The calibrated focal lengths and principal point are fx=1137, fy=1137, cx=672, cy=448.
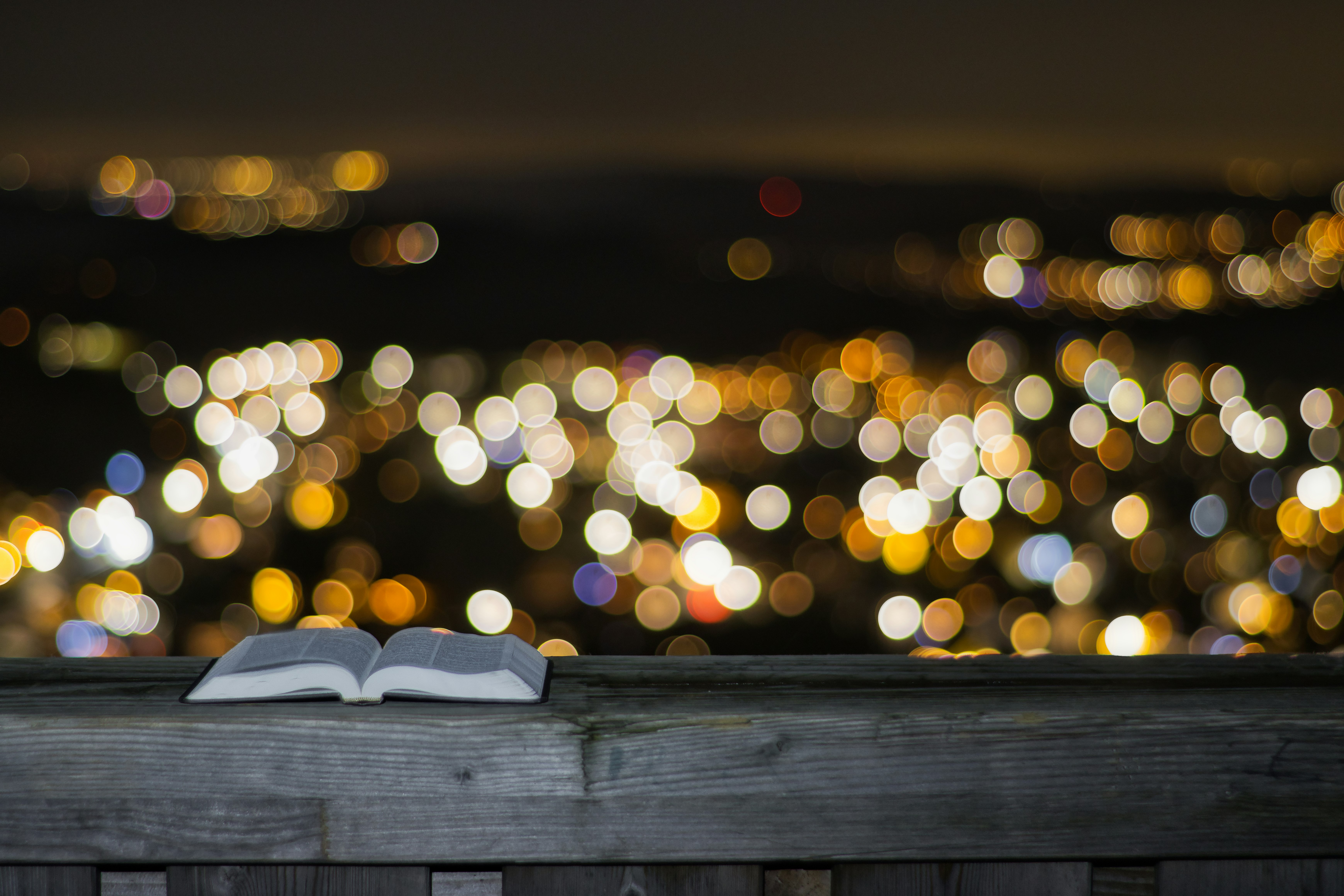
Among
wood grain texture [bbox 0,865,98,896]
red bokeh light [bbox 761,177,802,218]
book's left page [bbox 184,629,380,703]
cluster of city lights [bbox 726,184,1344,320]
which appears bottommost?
wood grain texture [bbox 0,865,98,896]

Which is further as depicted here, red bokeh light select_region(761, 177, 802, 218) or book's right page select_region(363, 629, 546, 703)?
red bokeh light select_region(761, 177, 802, 218)

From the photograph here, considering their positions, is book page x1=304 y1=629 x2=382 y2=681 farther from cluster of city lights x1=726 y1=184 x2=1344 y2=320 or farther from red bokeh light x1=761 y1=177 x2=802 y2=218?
red bokeh light x1=761 y1=177 x2=802 y2=218

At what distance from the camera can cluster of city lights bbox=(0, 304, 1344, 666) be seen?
41.5 metres

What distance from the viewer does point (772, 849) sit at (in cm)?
108

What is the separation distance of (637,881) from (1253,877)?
60 centimetres

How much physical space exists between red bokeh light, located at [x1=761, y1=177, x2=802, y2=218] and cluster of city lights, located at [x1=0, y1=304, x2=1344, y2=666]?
15484 mm

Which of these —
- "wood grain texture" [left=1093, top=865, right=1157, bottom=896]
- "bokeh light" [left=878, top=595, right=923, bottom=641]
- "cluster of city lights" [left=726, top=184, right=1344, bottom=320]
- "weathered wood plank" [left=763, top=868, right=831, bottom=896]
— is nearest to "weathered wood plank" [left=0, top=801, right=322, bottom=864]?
"weathered wood plank" [left=763, top=868, right=831, bottom=896]

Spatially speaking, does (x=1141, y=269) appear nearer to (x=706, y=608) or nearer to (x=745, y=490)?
(x=745, y=490)

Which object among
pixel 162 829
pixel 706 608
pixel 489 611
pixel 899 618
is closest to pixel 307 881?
pixel 162 829

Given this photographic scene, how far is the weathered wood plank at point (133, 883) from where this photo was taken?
1111 millimetres

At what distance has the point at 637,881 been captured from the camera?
110cm

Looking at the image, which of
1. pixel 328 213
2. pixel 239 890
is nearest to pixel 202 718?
pixel 239 890

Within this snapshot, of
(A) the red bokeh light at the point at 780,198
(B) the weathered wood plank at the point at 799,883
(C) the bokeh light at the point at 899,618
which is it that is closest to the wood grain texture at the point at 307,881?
(B) the weathered wood plank at the point at 799,883

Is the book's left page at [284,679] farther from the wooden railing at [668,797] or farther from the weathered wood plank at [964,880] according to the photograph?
the weathered wood plank at [964,880]
